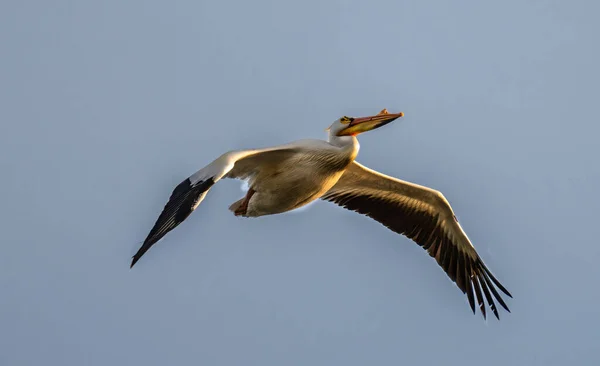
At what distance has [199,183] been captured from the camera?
10.9 meters

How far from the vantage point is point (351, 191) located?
13.8 metres

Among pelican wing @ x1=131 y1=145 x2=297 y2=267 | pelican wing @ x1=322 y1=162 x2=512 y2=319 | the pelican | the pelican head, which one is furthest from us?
pelican wing @ x1=322 y1=162 x2=512 y2=319

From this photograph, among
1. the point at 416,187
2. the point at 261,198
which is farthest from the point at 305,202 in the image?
the point at 416,187

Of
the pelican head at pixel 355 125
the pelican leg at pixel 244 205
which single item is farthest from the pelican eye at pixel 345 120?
the pelican leg at pixel 244 205

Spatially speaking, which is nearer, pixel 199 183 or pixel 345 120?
pixel 199 183

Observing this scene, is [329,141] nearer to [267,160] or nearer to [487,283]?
[267,160]

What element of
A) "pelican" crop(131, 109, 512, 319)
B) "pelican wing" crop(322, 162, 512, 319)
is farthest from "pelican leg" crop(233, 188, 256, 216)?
"pelican wing" crop(322, 162, 512, 319)

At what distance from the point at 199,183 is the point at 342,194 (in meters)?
3.29

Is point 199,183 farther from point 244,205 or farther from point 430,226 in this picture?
point 430,226

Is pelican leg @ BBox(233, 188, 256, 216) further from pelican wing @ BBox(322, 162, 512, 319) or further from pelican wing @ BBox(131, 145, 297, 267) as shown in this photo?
pelican wing @ BBox(322, 162, 512, 319)

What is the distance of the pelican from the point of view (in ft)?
36.3

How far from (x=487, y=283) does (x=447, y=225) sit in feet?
2.78

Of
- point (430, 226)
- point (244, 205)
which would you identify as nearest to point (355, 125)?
point (244, 205)

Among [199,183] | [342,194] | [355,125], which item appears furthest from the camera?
[342,194]
